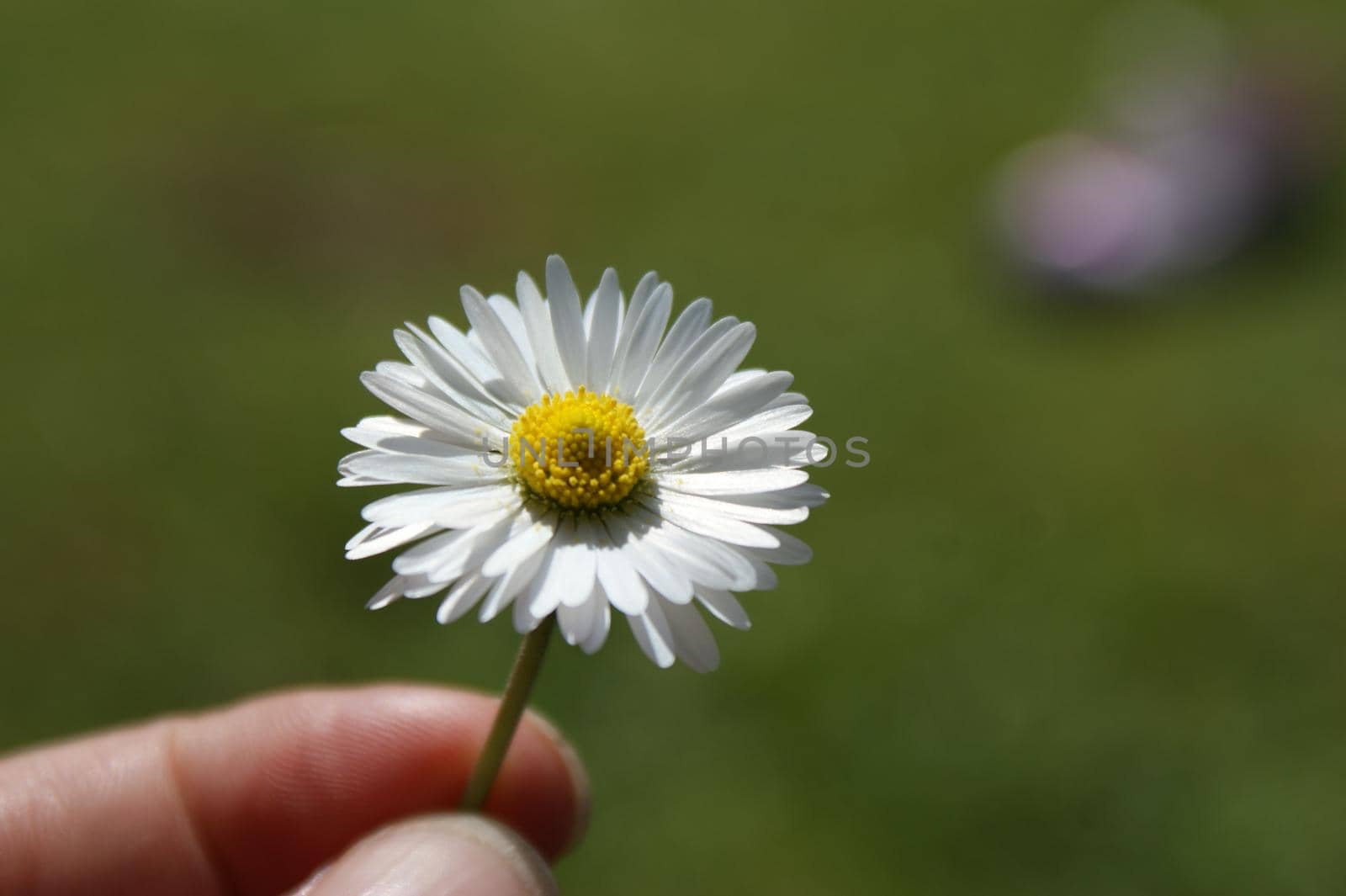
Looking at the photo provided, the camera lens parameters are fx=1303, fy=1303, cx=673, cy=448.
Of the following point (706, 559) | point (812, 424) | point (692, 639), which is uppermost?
point (706, 559)

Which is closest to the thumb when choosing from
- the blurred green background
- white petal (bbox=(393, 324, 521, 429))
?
white petal (bbox=(393, 324, 521, 429))

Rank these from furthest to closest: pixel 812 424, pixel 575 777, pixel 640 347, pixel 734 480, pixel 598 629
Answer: pixel 812 424 < pixel 575 777 < pixel 640 347 < pixel 734 480 < pixel 598 629

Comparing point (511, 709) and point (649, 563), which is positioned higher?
point (649, 563)

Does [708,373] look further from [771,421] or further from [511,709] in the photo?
[511,709]

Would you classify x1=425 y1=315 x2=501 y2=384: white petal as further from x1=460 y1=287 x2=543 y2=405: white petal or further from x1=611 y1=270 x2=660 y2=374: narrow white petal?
x1=611 y1=270 x2=660 y2=374: narrow white petal

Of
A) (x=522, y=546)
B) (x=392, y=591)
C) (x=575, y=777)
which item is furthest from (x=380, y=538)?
(x=575, y=777)

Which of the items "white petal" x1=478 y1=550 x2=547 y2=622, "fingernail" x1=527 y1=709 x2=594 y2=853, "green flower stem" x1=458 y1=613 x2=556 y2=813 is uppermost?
"white petal" x1=478 y1=550 x2=547 y2=622

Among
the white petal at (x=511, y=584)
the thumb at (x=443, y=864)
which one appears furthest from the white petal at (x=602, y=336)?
the thumb at (x=443, y=864)

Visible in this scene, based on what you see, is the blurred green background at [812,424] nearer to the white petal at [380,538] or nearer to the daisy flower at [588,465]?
the daisy flower at [588,465]
